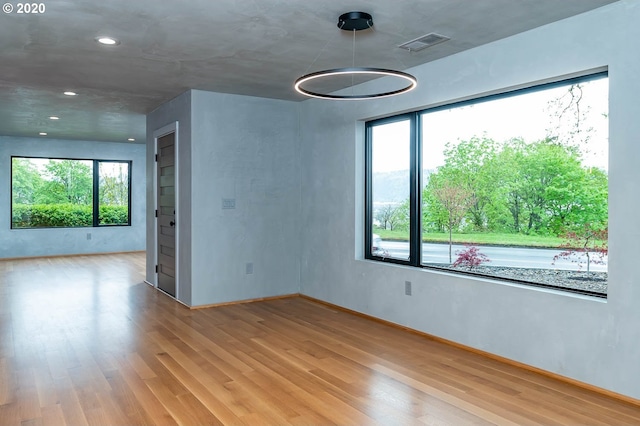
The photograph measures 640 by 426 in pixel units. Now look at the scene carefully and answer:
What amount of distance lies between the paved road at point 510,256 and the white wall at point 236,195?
6.32 feet

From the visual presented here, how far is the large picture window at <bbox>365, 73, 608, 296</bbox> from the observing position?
134 inches

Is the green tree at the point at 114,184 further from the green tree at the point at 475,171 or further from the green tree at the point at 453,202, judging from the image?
the green tree at the point at 475,171

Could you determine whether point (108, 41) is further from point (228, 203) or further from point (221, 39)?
point (228, 203)

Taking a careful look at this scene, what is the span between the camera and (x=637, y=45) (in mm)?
2965

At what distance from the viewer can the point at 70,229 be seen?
1051 cm


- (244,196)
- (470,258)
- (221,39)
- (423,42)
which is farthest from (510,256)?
(244,196)

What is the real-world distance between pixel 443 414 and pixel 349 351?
4.30 ft

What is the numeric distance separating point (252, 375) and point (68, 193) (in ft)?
29.0

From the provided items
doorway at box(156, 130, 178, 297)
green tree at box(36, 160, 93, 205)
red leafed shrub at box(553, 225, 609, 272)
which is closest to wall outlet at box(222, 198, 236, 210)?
doorway at box(156, 130, 178, 297)

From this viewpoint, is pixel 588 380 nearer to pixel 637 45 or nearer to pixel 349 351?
pixel 349 351

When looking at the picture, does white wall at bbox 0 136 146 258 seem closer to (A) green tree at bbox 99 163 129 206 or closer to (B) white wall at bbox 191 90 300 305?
(A) green tree at bbox 99 163 129 206

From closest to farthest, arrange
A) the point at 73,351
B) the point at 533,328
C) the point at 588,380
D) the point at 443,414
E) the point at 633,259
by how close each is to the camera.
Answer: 1. the point at 443,414
2. the point at 633,259
3. the point at 588,380
4. the point at 533,328
5. the point at 73,351

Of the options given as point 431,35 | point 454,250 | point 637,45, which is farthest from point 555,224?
point 431,35

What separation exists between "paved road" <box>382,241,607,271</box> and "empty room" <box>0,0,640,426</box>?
0.06 feet
